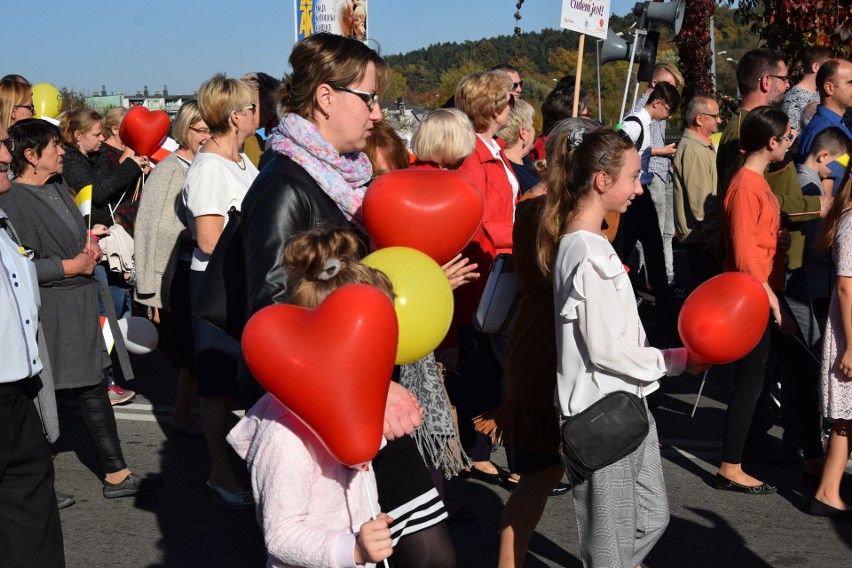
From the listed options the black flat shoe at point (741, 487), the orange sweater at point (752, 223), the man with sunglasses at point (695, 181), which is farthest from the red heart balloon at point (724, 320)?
the man with sunglasses at point (695, 181)

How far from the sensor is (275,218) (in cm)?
307

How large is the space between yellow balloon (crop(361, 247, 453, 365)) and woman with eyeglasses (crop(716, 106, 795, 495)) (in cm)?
260

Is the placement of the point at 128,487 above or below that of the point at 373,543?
below

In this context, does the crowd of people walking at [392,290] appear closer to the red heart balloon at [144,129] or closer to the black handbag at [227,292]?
the black handbag at [227,292]

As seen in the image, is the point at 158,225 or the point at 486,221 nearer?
the point at 486,221

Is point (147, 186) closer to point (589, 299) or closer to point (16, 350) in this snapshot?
point (16, 350)

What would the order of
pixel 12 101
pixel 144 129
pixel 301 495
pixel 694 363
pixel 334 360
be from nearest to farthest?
pixel 334 360 → pixel 301 495 → pixel 694 363 → pixel 12 101 → pixel 144 129

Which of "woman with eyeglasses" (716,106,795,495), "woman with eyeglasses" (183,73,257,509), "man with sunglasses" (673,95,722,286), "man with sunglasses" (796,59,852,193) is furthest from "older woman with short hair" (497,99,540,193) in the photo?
"man with sunglasses" (796,59,852,193)

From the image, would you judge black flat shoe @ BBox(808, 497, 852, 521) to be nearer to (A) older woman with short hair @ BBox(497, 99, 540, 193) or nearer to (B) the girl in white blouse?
(B) the girl in white blouse

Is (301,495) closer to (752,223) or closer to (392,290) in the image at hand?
(392,290)

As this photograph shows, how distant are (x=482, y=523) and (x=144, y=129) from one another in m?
4.00

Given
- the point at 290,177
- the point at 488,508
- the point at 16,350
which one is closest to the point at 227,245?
the point at 290,177

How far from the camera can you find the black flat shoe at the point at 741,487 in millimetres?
5438

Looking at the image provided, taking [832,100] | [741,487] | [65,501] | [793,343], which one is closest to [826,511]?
[741,487]
